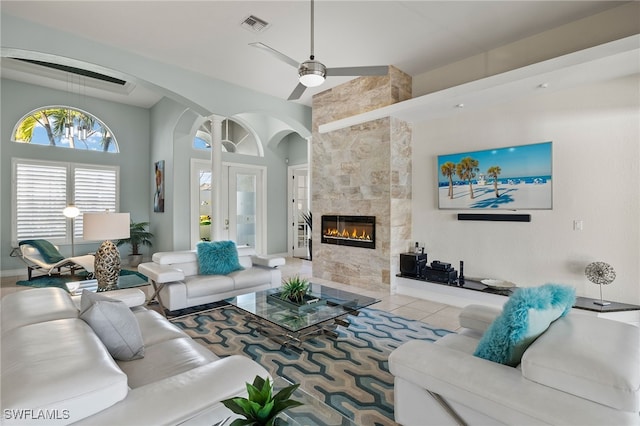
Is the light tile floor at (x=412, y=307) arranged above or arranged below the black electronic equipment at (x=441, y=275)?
below

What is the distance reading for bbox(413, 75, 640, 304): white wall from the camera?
335cm

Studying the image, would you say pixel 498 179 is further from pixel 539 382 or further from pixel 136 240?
pixel 136 240

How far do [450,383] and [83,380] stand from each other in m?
1.39

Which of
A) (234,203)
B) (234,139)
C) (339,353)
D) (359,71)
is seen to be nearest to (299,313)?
(339,353)

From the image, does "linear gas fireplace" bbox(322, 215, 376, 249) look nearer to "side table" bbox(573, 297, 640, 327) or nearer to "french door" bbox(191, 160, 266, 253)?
"french door" bbox(191, 160, 266, 253)

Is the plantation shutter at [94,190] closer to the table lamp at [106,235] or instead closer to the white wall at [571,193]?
the table lamp at [106,235]

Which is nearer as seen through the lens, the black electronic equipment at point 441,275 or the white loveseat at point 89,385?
the white loveseat at point 89,385

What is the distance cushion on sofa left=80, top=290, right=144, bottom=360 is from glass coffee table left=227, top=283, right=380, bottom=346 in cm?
112

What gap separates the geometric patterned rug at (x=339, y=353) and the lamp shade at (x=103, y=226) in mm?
1173

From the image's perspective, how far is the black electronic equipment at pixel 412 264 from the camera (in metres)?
4.64

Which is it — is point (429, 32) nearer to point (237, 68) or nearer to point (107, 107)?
point (237, 68)

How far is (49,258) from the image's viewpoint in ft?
17.8

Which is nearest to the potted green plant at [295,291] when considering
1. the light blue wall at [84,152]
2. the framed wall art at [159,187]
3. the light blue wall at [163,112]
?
the light blue wall at [163,112]

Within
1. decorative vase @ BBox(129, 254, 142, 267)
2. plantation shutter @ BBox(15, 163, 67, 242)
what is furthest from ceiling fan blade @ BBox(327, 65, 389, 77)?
plantation shutter @ BBox(15, 163, 67, 242)
